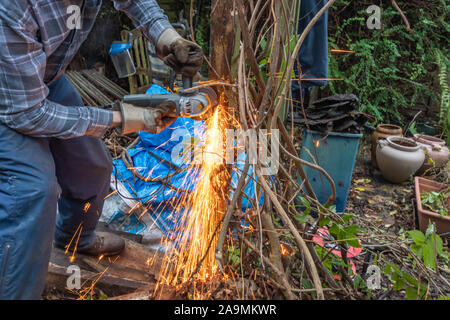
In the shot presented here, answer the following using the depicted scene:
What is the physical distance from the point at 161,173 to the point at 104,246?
126 centimetres

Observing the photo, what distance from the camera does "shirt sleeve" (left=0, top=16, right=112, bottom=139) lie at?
4.82 feet

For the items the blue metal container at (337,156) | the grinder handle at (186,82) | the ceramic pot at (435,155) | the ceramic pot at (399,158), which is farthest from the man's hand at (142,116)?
the ceramic pot at (435,155)

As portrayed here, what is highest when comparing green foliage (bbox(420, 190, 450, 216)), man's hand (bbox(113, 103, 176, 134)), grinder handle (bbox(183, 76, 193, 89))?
grinder handle (bbox(183, 76, 193, 89))

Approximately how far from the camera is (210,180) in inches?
70.7

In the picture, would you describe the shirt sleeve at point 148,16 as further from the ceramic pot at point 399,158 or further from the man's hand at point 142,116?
the ceramic pot at point 399,158

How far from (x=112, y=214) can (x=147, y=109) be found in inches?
61.4

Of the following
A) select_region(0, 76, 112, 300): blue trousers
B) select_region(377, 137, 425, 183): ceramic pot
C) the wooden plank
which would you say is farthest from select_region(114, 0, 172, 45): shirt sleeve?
select_region(377, 137, 425, 183): ceramic pot

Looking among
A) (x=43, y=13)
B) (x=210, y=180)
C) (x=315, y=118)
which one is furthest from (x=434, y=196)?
(x=43, y=13)

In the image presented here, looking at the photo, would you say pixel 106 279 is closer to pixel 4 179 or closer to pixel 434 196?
pixel 4 179

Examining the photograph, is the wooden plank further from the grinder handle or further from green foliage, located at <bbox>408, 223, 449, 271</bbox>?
green foliage, located at <bbox>408, 223, 449, 271</bbox>

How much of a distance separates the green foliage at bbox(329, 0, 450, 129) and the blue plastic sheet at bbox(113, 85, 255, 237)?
3.08 metres

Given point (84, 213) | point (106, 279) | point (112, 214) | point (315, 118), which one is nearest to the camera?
point (106, 279)

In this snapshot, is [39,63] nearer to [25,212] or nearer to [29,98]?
[29,98]

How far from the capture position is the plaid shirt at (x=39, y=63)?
147 centimetres
